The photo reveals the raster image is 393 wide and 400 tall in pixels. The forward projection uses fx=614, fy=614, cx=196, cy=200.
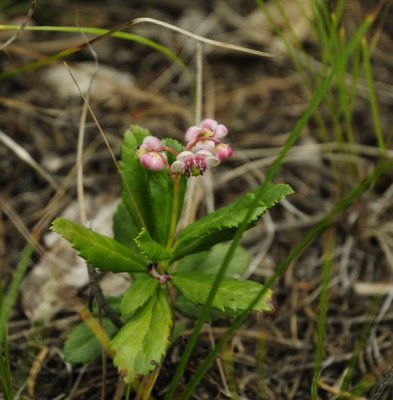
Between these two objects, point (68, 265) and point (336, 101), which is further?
point (336, 101)

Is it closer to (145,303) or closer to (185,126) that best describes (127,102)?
(185,126)

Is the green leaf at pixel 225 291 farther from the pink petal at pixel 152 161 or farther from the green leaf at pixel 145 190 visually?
the pink petal at pixel 152 161

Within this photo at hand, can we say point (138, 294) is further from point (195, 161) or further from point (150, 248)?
point (195, 161)

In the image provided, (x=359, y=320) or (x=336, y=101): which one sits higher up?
(x=336, y=101)

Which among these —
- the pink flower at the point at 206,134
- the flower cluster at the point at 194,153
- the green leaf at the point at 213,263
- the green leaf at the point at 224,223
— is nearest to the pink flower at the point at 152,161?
the flower cluster at the point at 194,153

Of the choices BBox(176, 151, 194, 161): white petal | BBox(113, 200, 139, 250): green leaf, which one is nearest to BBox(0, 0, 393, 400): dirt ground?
BBox(113, 200, 139, 250): green leaf

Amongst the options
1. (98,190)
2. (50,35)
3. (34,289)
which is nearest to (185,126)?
(98,190)
